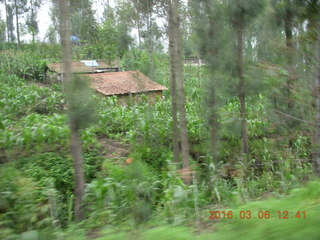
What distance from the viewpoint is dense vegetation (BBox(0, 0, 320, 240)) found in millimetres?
4605

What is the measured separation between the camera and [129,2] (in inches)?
451

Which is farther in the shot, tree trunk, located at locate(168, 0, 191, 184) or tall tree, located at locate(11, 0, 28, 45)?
tall tree, located at locate(11, 0, 28, 45)

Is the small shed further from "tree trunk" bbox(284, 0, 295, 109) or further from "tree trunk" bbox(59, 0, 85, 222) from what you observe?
"tree trunk" bbox(284, 0, 295, 109)

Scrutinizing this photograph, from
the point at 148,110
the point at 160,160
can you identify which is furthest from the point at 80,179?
the point at 148,110

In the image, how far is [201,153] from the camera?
10484mm

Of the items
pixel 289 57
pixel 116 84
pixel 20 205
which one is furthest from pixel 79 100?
pixel 116 84

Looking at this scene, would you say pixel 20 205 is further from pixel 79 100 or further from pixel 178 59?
pixel 178 59

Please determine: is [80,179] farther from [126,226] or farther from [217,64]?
[217,64]

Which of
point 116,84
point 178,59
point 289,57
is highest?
point 116,84

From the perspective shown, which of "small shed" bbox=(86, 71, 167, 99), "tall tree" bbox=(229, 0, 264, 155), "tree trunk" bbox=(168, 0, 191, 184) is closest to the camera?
"tree trunk" bbox=(168, 0, 191, 184)

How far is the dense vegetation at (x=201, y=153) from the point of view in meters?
4.61
